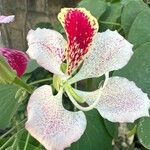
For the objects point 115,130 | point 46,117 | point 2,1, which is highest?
point 46,117

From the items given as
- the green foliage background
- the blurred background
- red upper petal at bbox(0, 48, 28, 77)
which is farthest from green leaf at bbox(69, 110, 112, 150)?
the blurred background

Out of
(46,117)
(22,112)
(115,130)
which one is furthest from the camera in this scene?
(22,112)

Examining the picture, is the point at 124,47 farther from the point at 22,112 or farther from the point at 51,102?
the point at 22,112

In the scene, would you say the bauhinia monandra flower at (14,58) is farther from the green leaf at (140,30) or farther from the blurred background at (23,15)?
the blurred background at (23,15)

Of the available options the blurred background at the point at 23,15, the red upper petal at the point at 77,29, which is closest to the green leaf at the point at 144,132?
the red upper petal at the point at 77,29

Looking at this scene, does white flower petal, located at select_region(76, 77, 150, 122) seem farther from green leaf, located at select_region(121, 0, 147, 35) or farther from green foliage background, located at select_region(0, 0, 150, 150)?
green leaf, located at select_region(121, 0, 147, 35)

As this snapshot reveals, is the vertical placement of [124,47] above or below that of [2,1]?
above

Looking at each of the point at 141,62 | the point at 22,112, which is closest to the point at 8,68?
the point at 141,62
